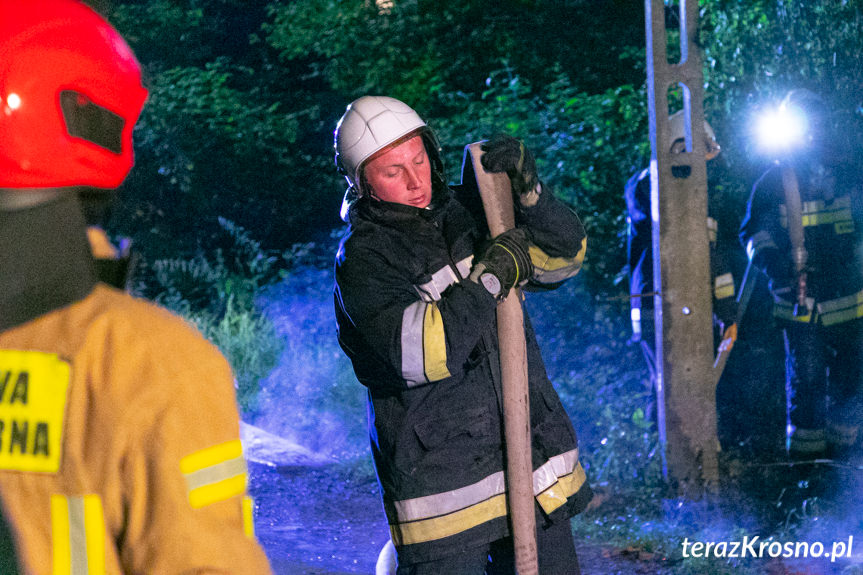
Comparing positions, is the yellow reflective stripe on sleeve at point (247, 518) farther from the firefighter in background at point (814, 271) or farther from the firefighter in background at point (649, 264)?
the firefighter in background at point (814, 271)

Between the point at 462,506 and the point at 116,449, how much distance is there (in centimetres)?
167

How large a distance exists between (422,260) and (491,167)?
14.8 inches

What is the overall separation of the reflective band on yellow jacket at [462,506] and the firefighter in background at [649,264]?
2.98m

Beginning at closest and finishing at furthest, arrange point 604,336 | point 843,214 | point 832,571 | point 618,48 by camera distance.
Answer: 1. point 832,571
2. point 843,214
3. point 604,336
4. point 618,48

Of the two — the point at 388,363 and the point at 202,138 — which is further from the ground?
the point at 202,138

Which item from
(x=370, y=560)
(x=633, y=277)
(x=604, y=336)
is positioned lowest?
(x=370, y=560)

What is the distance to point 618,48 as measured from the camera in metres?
11.0

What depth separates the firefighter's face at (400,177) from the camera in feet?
9.70

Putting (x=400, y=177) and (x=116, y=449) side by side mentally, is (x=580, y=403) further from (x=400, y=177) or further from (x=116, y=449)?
(x=116, y=449)

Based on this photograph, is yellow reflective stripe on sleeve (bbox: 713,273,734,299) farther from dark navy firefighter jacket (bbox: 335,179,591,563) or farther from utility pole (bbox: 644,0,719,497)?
dark navy firefighter jacket (bbox: 335,179,591,563)

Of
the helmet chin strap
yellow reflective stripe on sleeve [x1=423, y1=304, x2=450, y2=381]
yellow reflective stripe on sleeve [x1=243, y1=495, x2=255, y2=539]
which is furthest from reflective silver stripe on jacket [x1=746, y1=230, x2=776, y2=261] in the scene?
the helmet chin strap

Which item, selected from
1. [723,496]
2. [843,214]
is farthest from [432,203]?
[843,214]

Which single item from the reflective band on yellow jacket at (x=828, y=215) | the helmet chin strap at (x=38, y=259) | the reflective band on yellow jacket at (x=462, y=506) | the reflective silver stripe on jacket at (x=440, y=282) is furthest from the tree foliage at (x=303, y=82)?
the helmet chin strap at (x=38, y=259)

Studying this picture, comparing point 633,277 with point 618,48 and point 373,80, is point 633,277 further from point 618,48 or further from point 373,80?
point 373,80
